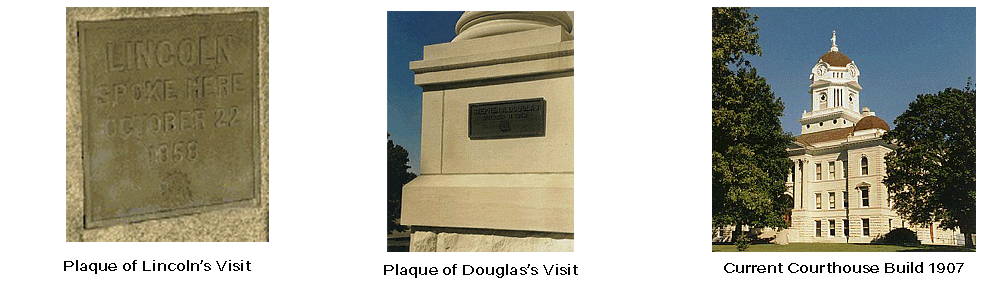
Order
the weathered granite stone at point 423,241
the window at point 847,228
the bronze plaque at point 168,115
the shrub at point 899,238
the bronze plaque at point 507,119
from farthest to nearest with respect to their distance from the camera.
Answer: the window at point 847,228 → the shrub at point 899,238 → the weathered granite stone at point 423,241 → the bronze plaque at point 507,119 → the bronze plaque at point 168,115

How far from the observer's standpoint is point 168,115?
526cm

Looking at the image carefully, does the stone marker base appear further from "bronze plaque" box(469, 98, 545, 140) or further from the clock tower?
the clock tower

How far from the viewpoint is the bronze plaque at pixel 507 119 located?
5949mm

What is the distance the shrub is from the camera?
30.7m

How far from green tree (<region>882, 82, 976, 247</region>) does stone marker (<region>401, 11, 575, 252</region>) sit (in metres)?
19.4

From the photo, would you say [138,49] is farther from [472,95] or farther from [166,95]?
[472,95]

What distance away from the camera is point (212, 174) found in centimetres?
523

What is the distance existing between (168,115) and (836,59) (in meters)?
45.6

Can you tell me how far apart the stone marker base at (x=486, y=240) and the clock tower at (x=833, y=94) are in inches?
1641

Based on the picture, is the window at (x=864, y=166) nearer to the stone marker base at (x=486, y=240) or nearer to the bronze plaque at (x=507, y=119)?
the bronze plaque at (x=507, y=119)

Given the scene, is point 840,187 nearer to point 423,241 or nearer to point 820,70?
point 820,70

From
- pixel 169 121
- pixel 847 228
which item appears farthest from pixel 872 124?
pixel 169 121

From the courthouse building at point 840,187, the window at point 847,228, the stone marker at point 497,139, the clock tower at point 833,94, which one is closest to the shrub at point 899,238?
the courthouse building at point 840,187

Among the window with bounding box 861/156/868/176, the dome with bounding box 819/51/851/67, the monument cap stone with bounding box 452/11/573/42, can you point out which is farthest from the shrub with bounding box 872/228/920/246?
the monument cap stone with bounding box 452/11/573/42
